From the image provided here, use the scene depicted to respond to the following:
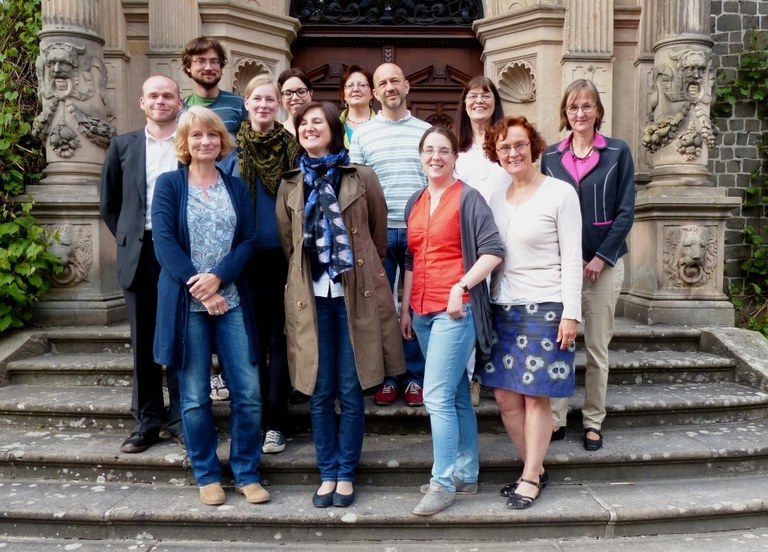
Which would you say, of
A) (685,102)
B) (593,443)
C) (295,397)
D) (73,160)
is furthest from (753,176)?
(73,160)

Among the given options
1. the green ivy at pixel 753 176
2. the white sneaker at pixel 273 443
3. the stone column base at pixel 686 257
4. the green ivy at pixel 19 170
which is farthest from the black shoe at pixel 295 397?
the green ivy at pixel 753 176

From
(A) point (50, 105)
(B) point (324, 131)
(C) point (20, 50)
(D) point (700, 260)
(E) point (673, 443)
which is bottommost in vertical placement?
(E) point (673, 443)

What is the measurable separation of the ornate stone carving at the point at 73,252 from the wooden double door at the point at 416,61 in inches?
110

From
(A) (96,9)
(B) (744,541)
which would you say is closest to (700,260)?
(B) (744,541)

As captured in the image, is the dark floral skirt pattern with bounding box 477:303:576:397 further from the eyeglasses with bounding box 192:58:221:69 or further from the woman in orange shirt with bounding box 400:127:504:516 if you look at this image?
the eyeglasses with bounding box 192:58:221:69

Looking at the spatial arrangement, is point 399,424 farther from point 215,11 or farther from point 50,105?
point 215,11

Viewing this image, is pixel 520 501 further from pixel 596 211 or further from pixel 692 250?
pixel 692 250

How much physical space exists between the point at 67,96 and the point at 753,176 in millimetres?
6824

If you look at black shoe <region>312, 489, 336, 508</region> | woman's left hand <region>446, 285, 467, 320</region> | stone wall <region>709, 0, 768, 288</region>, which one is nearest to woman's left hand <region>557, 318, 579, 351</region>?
woman's left hand <region>446, 285, 467, 320</region>

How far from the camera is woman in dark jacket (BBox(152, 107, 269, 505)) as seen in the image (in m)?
2.80

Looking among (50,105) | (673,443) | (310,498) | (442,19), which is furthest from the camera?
(442,19)

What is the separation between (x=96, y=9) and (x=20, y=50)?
98 cm

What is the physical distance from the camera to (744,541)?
9.76ft

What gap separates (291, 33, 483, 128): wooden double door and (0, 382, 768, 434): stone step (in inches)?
141
